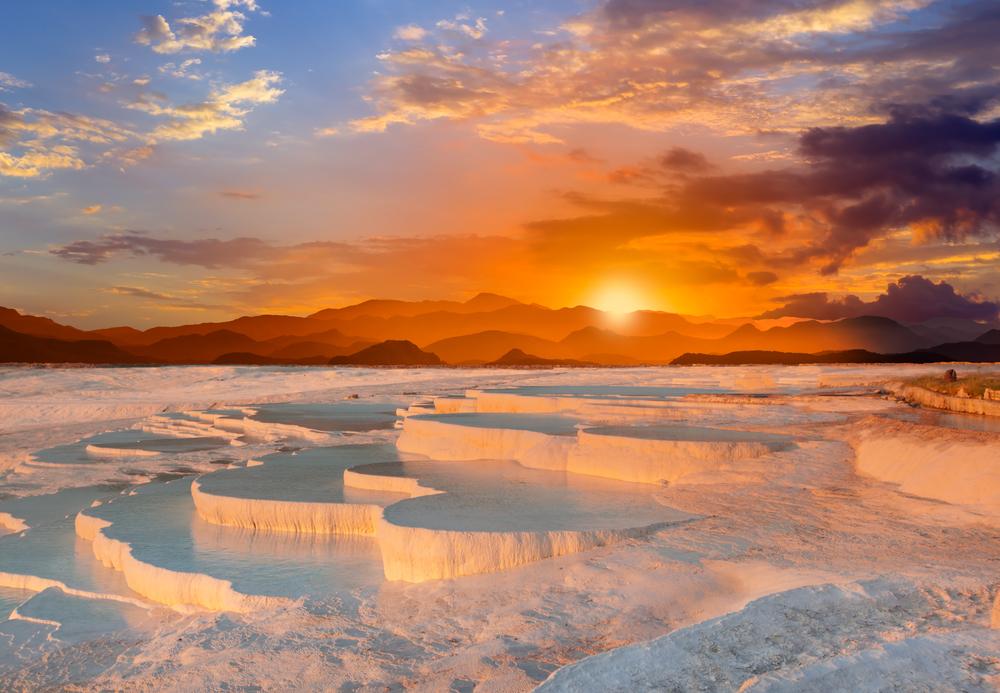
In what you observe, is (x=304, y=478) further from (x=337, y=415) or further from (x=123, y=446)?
(x=337, y=415)

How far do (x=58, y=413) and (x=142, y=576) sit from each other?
24.3 meters

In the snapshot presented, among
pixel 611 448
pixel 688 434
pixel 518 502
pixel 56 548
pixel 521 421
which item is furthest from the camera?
pixel 521 421

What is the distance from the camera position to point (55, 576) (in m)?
8.23

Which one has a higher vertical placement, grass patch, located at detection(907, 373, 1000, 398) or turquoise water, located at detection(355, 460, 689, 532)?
grass patch, located at detection(907, 373, 1000, 398)

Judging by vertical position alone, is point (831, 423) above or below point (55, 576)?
above

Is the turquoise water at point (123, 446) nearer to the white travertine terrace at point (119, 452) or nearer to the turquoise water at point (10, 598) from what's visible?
the white travertine terrace at point (119, 452)

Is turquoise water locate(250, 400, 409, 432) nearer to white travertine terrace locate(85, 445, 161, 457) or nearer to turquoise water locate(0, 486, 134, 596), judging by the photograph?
white travertine terrace locate(85, 445, 161, 457)

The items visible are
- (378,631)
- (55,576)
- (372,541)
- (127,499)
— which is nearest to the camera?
(378,631)

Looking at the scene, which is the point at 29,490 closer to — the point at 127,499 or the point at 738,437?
the point at 127,499

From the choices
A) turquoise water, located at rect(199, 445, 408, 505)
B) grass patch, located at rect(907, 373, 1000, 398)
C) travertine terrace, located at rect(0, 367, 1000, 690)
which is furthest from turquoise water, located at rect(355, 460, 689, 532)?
grass patch, located at rect(907, 373, 1000, 398)

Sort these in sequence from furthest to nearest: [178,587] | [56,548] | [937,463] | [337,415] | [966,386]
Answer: [337,415], [966,386], [937,463], [56,548], [178,587]

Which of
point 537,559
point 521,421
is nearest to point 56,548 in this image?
point 537,559

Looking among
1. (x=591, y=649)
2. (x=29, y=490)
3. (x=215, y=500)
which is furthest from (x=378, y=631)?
(x=29, y=490)

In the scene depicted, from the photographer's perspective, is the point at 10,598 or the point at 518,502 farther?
the point at 518,502
